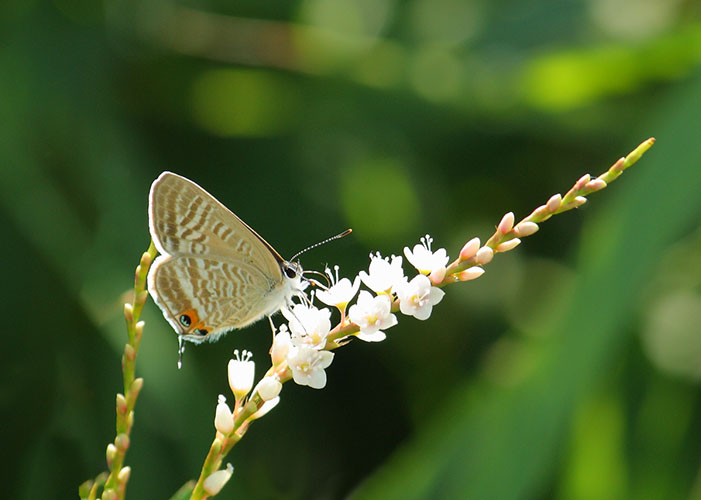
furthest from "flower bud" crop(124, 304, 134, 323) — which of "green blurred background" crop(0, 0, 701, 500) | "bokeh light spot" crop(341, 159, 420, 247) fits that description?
"bokeh light spot" crop(341, 159, 420, 247)

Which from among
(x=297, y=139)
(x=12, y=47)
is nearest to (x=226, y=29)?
(x=297, y=139)

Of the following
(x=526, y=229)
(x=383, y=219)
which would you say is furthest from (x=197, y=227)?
(x=383, y=219)

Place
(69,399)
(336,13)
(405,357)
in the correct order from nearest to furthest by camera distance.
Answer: (69,399)
(405,357)
(336,13)

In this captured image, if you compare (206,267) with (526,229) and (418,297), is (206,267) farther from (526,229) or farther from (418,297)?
(526,229)

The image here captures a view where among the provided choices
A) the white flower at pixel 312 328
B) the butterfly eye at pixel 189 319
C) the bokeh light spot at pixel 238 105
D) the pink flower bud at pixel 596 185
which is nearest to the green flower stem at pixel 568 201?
the pink flower bud at pixel 596 185

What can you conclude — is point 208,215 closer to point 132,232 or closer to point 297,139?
point 132,232

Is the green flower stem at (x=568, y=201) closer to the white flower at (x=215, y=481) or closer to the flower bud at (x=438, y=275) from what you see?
the flower bud at (x=438, y=275)
